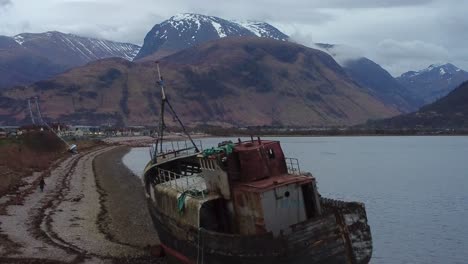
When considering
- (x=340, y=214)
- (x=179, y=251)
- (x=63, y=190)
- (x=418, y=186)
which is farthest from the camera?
(x=418, y=186)

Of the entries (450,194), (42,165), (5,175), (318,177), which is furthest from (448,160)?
(5,175)

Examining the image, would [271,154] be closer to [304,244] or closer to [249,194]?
[249,194]

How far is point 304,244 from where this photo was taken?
2111 centimetres

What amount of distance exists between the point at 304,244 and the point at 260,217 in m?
2.11

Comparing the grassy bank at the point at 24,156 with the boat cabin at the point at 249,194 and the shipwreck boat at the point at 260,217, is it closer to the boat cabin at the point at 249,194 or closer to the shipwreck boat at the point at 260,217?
the shipwreck boat at the point at 260,217

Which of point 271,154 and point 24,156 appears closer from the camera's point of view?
point 271,154

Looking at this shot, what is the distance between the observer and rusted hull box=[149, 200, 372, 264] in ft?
68.8

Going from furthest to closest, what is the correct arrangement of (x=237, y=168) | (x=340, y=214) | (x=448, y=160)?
(x=448, y=160), (x=237, y=168), (x=340, y=214)

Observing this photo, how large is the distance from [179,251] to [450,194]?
5048 centimetres

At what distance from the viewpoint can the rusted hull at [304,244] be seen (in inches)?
826

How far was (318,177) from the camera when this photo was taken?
8519 centimetres

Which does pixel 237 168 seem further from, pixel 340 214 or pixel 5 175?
pixel 5 175

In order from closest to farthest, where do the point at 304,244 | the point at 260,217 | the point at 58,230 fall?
1. the point at 304,244
2. the point at 260,217
3. the point at 58,230

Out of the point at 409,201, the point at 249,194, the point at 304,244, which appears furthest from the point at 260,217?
the point at 409,201
